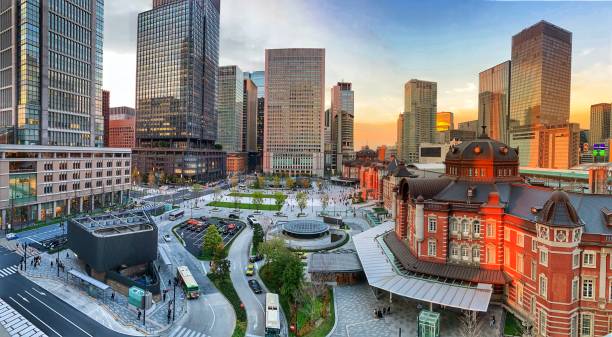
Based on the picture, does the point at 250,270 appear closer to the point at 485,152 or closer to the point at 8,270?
the point at 8,270

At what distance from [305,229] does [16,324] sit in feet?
174

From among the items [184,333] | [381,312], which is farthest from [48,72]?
[381,312]

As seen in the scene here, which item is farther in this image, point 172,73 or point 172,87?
point 172,87

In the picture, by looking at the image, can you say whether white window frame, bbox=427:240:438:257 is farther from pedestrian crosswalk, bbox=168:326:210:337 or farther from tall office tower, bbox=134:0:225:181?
tall office tower, bbox=134:0:225:181

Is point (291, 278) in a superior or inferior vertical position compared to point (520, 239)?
inferior

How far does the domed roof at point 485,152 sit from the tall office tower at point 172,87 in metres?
151

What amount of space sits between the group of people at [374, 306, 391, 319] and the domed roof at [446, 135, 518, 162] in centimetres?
2556

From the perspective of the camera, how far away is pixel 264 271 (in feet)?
180

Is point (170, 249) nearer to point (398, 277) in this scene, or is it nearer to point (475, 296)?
point (398, 277)

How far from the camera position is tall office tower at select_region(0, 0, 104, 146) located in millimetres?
95750

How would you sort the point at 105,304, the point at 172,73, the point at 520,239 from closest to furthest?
the point at 520,239, the point at 105,304, the point at 172,73

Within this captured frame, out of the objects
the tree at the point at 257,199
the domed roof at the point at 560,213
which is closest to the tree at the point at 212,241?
the domed roof at the point at 560,213

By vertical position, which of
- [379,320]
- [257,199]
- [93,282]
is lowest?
[379,320]

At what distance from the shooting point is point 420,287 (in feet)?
140
